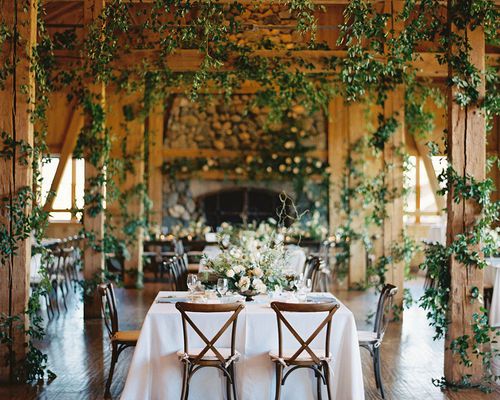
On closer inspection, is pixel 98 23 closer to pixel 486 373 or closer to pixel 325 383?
pixel 325 383

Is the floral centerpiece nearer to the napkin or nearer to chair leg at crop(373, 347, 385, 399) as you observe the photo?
the napkin

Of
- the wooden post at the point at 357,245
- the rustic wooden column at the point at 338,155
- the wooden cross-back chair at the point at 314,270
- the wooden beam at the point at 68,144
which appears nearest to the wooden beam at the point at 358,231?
the wooden post at the point at 357,245

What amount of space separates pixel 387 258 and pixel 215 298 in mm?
4517

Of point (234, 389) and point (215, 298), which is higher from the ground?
point (215, 298)

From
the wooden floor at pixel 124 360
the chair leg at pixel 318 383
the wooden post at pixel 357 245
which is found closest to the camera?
the chair leg at pixel 318 383

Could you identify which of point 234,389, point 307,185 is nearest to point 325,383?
point 234,389

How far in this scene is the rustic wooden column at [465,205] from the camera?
641 cm

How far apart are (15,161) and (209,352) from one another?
257cm

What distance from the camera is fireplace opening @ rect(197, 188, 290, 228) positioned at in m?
16.8

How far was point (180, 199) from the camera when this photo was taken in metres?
16.6

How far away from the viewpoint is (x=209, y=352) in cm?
543

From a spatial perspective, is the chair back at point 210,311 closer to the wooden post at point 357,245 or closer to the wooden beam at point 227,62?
the wooden beam at point 227,62

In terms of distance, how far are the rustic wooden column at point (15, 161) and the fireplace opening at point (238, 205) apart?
10285mm

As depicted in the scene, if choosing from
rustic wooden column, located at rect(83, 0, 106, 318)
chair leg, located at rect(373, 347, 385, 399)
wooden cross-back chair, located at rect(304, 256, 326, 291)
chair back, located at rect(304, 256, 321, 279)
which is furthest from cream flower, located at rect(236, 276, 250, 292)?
rustic wooden column, located at rect(83, 0, 106, 318)
